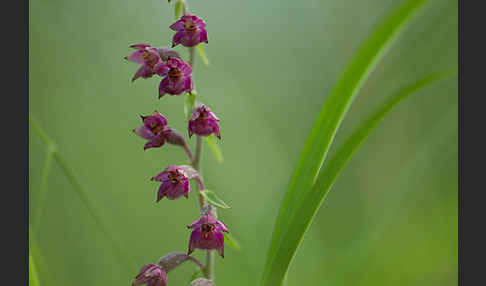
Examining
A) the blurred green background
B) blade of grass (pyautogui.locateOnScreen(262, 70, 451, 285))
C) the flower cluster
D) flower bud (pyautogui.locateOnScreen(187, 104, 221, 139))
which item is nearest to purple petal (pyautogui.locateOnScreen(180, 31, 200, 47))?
the flower cluster

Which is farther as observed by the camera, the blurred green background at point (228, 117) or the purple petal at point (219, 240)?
the blurred green background at point (228, 117)

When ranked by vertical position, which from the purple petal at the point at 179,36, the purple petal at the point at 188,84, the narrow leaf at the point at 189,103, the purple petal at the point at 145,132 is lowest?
the purple petal at the point at 145,132

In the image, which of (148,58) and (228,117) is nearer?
(148,58)

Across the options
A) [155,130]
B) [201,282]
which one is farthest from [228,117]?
[201,282]

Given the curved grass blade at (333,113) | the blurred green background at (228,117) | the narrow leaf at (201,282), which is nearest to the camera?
the curved grass blade at (333,113)

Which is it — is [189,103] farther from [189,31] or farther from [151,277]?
[151,277]

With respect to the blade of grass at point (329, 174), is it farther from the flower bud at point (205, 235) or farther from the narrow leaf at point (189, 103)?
the narrow leaf at point (189, 103)

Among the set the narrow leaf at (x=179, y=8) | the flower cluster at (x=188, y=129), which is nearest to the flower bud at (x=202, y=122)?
the flower cluster at (x=188, y=129)
